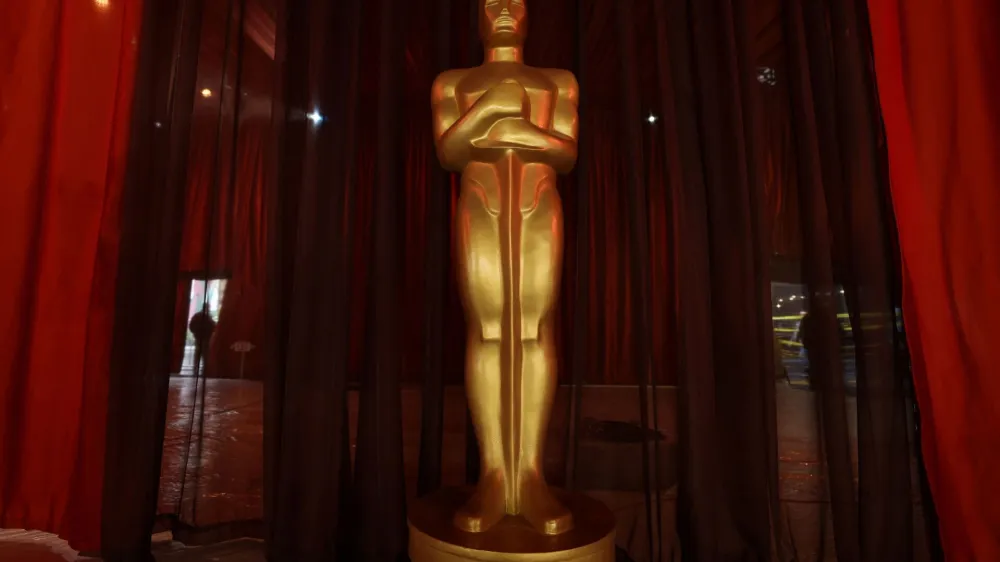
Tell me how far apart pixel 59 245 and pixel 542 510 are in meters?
1.62

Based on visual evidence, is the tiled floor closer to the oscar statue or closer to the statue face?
the oscar statue

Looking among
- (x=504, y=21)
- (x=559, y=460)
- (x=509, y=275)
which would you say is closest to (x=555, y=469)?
(x=559, y=460)

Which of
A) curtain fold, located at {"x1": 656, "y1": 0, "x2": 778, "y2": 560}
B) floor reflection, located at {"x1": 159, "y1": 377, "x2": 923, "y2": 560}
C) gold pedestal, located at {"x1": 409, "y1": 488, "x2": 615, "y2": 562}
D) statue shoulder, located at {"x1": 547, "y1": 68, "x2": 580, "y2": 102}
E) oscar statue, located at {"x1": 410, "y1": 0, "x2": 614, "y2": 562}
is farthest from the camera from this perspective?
floor reflection, located at {"x1": 159, "y1": 377, "x2": 923, "y2": 560}

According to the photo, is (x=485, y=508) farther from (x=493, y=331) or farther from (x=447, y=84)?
(x=447, y=84)

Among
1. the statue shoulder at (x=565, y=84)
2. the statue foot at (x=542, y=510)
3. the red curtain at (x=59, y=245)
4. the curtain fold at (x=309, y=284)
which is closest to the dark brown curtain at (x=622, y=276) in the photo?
the curtain fold at (x=309, y=284)

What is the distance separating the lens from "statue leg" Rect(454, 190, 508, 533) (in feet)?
3.68

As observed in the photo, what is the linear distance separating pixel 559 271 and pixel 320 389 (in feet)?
2.43

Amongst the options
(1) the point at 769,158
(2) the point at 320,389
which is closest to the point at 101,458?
(2) the point at 320,389

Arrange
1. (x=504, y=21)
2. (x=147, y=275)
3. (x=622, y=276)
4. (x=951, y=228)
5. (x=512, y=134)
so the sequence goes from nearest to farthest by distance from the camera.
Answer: (x=512, y=134) → (x=504, y=21) → (x=951, y=228) → (x=147, y=275) → (x=622, y=276)

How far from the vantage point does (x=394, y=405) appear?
56.2 inches

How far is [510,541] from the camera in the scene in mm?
1014

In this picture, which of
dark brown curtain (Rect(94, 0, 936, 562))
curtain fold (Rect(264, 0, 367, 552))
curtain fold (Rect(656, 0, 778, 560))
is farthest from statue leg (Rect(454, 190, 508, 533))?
curtain fold (Rect(656, 0, 778, 560))

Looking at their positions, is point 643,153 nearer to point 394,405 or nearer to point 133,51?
point 394,405

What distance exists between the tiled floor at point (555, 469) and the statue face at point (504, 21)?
115 cm
